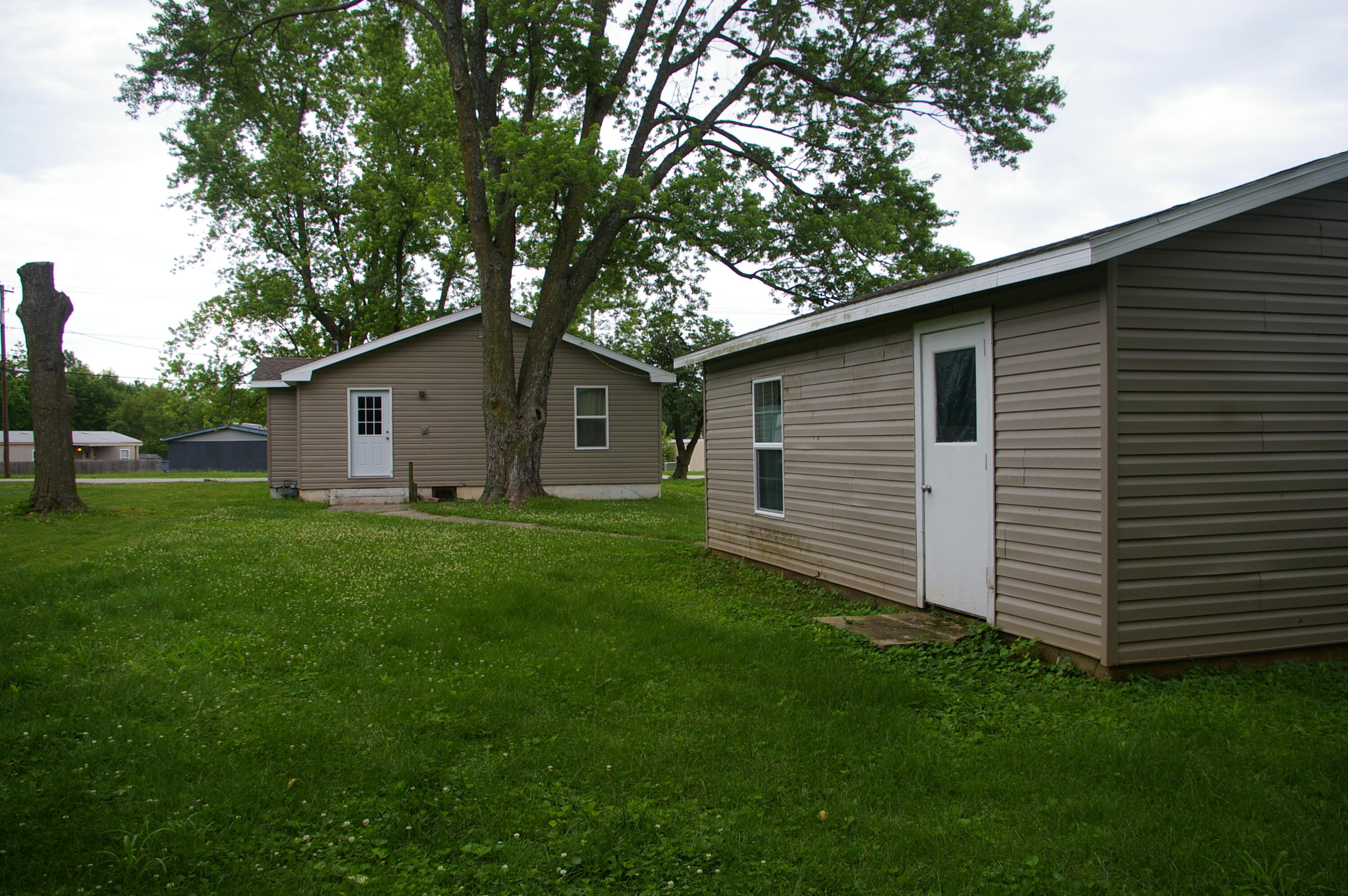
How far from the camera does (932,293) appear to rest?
20.8ft

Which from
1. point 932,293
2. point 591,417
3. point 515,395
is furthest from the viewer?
point 591,417

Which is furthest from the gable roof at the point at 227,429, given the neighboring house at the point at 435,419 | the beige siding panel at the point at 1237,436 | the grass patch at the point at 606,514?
the beige siding panel at the point at 1237,436

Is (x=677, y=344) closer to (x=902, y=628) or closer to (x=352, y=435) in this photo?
(x=352, y=435)

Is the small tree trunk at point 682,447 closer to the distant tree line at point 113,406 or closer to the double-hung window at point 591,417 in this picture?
the double-hung window at point 591,417

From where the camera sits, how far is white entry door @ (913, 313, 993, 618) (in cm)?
617

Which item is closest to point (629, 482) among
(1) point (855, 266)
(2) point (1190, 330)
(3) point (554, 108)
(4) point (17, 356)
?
(1) point (855, 266)

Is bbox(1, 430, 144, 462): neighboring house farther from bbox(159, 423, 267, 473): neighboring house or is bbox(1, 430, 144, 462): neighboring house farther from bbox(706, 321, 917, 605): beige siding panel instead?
bbox(706, 321, 917, 605): beige siding panel

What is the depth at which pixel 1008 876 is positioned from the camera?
304cm

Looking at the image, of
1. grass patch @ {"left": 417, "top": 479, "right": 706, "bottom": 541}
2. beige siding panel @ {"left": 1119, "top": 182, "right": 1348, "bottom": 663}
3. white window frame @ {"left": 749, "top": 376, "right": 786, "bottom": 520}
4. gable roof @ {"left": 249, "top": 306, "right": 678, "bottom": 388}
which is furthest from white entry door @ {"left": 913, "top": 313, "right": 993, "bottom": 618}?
gable roof @ {"left": 249, "top": 306, "right": 678, "bottom": 388}

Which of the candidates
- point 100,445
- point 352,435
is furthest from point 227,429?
point 352,435

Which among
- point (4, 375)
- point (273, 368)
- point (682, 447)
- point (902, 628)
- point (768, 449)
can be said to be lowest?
point (902, 628)

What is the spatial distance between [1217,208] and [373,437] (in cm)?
1828

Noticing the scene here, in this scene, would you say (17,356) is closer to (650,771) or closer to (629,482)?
(629,482)

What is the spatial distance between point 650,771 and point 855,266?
14433 mm
